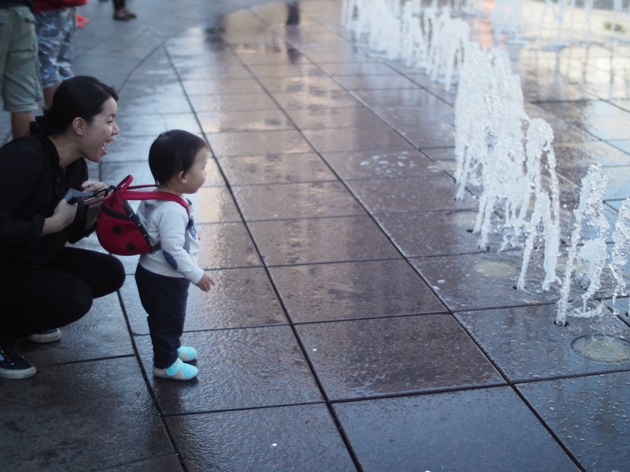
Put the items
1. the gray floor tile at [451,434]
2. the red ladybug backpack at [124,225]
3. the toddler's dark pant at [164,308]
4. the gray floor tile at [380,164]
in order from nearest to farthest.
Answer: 1. the gray floor tile at [451,434]
2. the red ladybug backpack at [124,225]
3. the toddler's dark pant at [164,308]
4. the gray floor tile at [380,164]

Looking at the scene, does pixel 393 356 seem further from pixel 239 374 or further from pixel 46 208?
pixel 46 208

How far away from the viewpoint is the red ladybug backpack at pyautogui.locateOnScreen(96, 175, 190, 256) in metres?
3.41

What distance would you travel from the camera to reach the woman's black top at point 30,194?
11.3 ft

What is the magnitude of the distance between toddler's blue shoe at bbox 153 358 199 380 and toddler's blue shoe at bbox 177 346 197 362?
0.39 feet

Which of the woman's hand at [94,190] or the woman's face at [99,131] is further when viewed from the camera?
the woman's hand at [94,190]

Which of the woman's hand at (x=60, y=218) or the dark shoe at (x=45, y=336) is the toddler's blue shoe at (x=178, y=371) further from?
the woman's hand at (x=60, y=218)

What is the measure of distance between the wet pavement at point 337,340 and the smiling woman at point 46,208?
0.28 m

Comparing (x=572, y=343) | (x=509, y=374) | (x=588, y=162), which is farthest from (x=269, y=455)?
(x=588, y=162)

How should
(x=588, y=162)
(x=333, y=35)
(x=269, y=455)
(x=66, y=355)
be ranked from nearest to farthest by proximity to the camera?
(x=269, y=455)
(x=66, y=355)
(x=588, y=162)
(x=333, y=35)

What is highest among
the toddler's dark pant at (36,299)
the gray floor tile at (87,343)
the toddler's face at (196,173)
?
the toddler's face at (196,173)

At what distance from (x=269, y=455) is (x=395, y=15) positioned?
34.9 ft

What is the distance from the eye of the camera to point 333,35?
12.1 meters

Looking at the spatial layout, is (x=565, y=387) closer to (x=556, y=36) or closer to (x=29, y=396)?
(x=29, y=396)

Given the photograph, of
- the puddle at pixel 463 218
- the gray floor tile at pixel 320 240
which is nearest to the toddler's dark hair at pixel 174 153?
the gray floor tile at pixel 320 240
